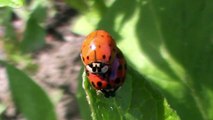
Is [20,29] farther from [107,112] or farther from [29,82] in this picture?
[107,112]

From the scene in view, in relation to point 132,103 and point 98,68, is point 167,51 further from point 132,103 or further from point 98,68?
point 132,103

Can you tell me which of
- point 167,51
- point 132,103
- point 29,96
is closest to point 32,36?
point 29,96

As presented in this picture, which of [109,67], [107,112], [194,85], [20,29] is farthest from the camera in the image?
[20,29]

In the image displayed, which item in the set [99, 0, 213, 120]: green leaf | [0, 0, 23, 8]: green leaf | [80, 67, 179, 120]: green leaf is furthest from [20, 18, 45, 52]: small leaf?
[0, 0, 23, 8]: green leaf

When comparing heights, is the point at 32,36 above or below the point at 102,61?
above

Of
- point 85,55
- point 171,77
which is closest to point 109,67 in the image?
point 85,55

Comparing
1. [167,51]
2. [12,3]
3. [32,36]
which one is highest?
[12,3]
